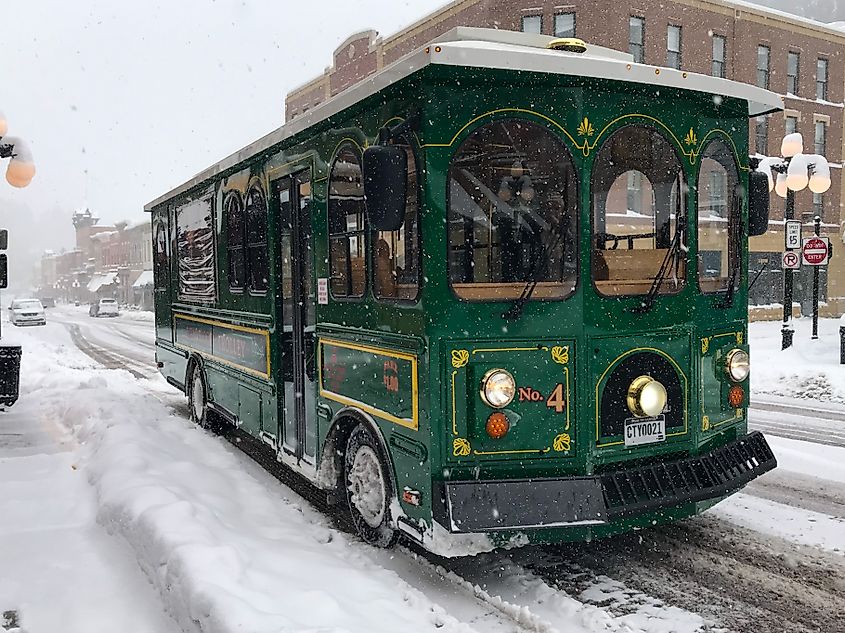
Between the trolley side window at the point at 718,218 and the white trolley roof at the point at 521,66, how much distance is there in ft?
1.48

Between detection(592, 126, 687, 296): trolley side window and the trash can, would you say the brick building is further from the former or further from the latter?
detection(592, 126, 687, 296): trolley side window

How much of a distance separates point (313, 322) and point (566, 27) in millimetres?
25701

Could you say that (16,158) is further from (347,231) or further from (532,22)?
(532,22)

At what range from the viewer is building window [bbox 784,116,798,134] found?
3375 cm

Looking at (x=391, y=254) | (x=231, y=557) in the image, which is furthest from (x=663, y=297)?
(x=231, y=557)

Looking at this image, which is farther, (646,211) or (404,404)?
(646,211)

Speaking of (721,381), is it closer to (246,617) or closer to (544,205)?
(544,205)

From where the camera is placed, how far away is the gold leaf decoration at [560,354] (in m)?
4.69

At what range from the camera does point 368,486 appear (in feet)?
18.0

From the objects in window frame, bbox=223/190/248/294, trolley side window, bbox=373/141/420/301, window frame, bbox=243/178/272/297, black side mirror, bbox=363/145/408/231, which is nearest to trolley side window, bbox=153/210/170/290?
window frame, bbox=223/190/248/294

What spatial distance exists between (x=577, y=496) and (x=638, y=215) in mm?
1925

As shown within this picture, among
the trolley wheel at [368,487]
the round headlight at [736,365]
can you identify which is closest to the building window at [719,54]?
the round headlight at [736,365]

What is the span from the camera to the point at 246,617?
146 inches

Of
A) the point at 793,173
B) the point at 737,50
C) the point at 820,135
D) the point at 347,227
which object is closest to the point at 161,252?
the point at 347,227
